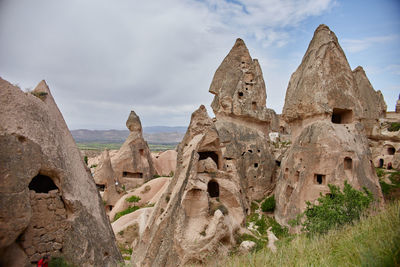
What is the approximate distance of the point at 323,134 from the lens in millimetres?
9992

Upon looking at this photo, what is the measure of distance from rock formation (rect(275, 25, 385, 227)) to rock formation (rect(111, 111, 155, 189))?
8810mm

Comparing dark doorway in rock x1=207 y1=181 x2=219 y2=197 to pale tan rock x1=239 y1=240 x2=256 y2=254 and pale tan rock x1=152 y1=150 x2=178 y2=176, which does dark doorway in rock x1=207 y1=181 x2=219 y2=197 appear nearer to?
pale tan rock x1=239 y1=240 x2=256 y2=254

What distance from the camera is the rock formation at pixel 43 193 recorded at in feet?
9.88

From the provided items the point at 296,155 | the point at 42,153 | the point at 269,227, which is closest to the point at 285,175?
the point at 296,155

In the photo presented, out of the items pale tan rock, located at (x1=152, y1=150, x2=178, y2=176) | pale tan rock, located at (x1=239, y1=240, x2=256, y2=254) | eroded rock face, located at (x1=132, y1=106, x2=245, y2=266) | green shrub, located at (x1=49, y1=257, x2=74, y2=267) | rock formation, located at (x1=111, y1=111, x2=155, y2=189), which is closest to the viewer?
green shrub, located at (x1=49, y1=257, x2=74, y2=267)

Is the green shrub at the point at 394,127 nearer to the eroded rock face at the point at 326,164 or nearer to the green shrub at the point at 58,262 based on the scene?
the eroded rock face at the point at 326,164

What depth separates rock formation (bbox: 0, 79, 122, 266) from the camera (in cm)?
301

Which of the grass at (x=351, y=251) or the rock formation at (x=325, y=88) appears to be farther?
the rock formation at (x=325, y=88)

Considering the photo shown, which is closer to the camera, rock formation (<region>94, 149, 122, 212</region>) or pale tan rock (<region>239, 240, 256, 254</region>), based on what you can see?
pale tan rock (<region>239, 240, 256, 254</region>)

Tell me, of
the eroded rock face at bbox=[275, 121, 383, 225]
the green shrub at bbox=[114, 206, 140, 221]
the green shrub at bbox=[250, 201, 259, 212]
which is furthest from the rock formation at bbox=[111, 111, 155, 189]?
the eroded rock face at bbox=[275, 121, 383, 225]

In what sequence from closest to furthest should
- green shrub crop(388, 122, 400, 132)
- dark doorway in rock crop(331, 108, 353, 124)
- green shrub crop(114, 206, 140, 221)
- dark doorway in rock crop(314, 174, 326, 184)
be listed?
1. dark doorway in rock crop(314, 174, 326, 184)
2. dark doorway in rock crop(331, 108, 353, 124)
3. green shrub crop(114, 206, 140, 221)
4. green shrub crop(388, 122, 400, 132)

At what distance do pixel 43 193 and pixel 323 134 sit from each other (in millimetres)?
9803

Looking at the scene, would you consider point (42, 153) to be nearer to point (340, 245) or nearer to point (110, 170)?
point (340, 245)

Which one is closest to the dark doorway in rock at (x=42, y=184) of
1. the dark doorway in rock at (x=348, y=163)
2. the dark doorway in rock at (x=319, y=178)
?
the dark doorway in rock at (x=319, y=178)
